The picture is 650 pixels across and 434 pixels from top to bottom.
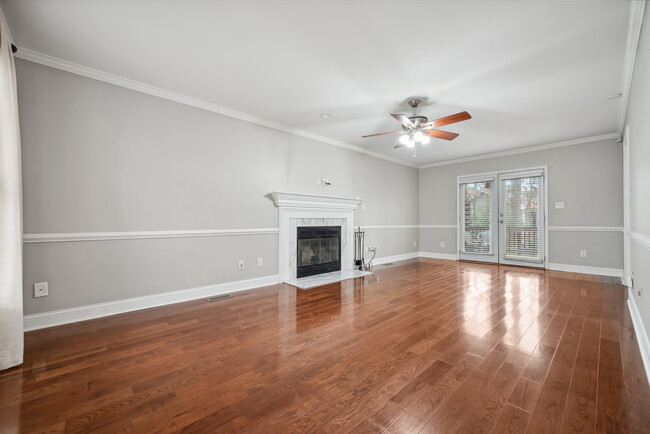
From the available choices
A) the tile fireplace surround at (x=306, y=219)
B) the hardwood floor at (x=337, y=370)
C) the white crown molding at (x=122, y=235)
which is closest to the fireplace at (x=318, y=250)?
the tile fireplace surround at (x=306, y=219)

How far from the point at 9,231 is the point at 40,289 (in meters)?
0.90

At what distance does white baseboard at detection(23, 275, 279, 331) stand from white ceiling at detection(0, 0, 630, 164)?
2.41 meters

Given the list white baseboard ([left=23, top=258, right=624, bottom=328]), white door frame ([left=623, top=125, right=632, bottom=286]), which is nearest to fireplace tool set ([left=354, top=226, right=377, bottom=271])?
white baseboard ([left=23, top=258, right=624, bottom=328])

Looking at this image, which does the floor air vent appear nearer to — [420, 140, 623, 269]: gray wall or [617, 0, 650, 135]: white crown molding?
[617, 0, 650, 135]: white crown molding

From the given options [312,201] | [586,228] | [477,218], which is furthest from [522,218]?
[312,201]

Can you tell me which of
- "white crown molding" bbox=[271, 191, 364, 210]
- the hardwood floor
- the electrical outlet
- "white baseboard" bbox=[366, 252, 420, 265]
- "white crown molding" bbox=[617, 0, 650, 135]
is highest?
"white crown molding" bbox=[617, 0, 650, 135]

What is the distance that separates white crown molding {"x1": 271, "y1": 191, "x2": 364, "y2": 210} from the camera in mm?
4245

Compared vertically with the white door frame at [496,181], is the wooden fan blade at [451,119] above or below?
above

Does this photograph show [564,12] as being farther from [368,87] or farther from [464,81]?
[368,87]

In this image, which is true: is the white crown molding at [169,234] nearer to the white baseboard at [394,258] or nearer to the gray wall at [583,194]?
the gray wall at [583,194]

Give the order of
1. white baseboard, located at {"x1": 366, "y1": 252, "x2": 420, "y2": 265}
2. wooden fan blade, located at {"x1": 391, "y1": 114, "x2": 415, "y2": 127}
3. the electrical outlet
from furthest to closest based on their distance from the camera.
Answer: white baseboard, located at {"x1": 366, "y1": 252, "x2": 420, "y2": 265} → wooden fan blade, located at {"x1": 391, "y1": 114, "x2": 415, "y2": 127} → the electrical outlet

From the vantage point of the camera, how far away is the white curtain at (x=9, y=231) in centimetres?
188

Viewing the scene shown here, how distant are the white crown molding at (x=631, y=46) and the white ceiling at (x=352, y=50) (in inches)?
2.0

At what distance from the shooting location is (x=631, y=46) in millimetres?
2326
